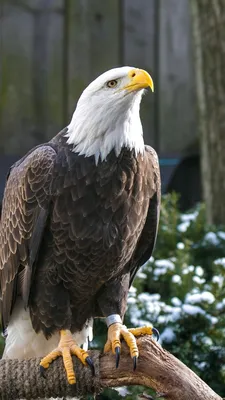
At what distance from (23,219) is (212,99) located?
3.21 metres

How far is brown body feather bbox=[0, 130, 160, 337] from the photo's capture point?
163 inches

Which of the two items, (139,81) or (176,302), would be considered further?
(176,302)

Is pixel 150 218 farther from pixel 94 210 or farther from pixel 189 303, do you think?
pixel 189 303

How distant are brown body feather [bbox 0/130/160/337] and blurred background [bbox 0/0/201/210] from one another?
16.6 feet

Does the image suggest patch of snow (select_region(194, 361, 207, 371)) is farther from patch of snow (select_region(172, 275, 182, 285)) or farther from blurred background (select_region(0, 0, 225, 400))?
blurred background (select_region(0, 0, 225, 400))

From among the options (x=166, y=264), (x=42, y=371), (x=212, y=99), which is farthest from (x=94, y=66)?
(x=42, y=371)

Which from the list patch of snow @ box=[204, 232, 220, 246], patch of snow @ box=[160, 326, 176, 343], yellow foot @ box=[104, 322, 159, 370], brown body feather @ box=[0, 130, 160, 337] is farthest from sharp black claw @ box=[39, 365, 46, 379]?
patch of snow @ box=[204, 232, 220, 246]

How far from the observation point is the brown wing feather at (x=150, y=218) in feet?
14.4

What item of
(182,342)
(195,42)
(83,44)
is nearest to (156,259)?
(182,342)

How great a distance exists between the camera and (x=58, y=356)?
410 centimetres

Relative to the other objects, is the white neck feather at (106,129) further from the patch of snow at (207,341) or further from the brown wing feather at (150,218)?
the patch of snow at (207,341)

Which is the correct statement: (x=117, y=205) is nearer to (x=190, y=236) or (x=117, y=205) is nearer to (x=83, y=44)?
(x=190, y=236)

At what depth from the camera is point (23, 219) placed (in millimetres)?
4293

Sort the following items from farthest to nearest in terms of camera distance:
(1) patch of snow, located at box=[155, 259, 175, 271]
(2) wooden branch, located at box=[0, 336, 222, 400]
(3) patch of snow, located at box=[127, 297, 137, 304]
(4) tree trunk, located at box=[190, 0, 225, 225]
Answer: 1. (4) tree trunk, located at box=[190, 0, 225, 225]
2. (1) patch of snow, located at box=[155, 259, 175, 271]
3. (3) patch of snow, located at box=[127, 297, 137, 304]
4. (2) wooden branch, located at box=[0, 336, 222, 400]
